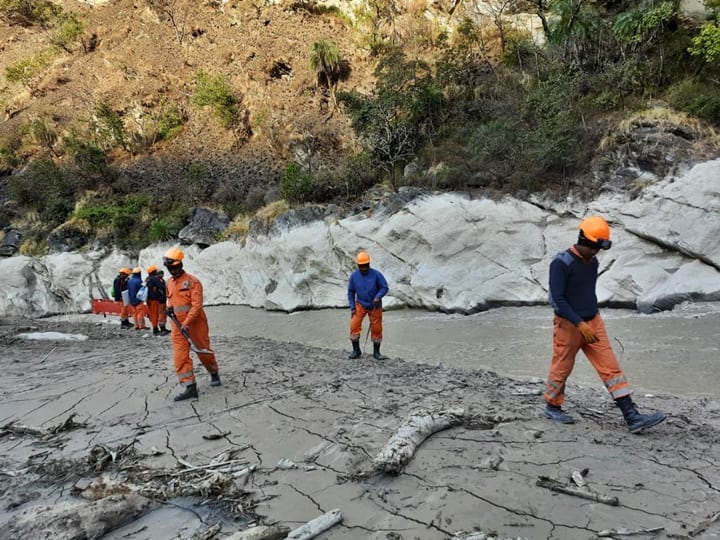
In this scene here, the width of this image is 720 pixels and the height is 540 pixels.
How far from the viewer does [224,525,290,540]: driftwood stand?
7.46 feet

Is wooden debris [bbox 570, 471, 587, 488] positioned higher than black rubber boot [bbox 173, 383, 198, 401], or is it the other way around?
wooden debris [bbox 570, 471, 587, 488]

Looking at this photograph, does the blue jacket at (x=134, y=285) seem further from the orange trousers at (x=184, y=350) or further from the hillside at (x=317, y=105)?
the orange trousers at (x=184, y=350)

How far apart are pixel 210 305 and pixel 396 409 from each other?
1413 cm

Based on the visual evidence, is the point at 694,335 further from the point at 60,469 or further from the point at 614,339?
the point at 60,469

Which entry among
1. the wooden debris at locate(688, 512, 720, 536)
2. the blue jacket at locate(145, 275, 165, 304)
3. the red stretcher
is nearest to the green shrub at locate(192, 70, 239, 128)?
the red stretcher

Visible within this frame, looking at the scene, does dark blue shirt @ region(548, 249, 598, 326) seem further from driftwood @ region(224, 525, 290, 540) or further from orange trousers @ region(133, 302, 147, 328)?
orange trousers @ region(133, 302, 147, 328)

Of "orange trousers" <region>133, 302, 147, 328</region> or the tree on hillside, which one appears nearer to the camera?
"orange trousers" <region>133, 302, 147, 328</region>

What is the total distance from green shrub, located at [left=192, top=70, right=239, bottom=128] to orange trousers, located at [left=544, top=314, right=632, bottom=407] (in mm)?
22880

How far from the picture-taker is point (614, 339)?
7.32 meters

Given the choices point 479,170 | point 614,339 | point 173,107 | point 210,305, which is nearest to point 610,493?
point 614,339

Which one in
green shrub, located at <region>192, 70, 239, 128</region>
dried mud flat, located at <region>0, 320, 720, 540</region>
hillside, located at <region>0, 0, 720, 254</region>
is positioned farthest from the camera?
green shrub, located at <region>192, 70, 239, 128</region>

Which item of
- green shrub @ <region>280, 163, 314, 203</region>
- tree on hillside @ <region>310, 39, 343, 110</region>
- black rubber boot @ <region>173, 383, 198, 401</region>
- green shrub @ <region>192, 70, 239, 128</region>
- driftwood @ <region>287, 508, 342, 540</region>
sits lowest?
A: black rubber boot @ <region>173, 383, 198, 401</region>

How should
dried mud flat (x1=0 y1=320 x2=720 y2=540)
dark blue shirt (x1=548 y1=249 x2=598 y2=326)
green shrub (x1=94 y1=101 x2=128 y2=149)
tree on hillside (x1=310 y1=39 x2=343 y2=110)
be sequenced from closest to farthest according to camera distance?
1. dried mud flat (x1=0 y1=320 x2=720 y2=540)
2. dark blue shirt (x1=548 y1=249 x2=598 y2=326)
3. tree on hillside (x1=310 y1=39 x2=343 y2=110)
4. green shrub (x1=94 y1=101 x2=128 y2=149)

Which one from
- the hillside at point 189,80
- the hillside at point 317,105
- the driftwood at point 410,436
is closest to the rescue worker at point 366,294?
the driftwood at point 410,436
